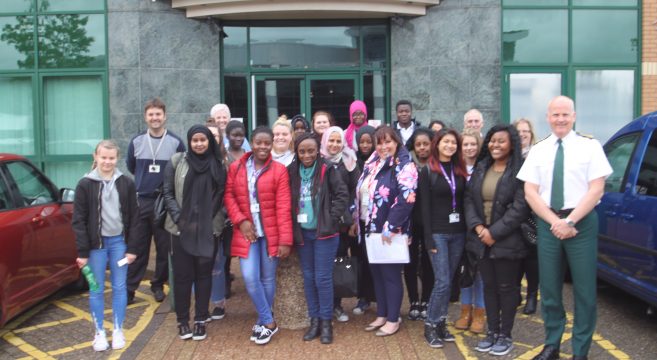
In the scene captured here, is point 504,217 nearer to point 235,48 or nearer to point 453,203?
point 453,203

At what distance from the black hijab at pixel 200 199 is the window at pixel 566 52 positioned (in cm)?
710

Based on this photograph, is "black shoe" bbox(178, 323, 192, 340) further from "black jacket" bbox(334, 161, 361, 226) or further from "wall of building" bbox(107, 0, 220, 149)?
"wall of building" bbox(107, 0, 220, 149)

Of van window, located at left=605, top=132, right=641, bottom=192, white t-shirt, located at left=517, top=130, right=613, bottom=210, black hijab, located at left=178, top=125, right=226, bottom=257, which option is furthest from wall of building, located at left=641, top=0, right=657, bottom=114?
black hijab, located at left=178, top=125, right=226, bottom=257

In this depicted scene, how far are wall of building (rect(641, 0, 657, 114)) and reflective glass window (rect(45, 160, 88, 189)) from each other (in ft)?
32.9

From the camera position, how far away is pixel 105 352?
200 inches

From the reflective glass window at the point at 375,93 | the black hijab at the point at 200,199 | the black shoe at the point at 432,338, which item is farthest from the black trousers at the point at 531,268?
the reflective glass window at the point at 375,93

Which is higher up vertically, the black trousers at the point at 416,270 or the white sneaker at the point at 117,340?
the black trousers at the point at 416,270

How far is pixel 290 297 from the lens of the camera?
216 inches

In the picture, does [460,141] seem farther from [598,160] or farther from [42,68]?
[42,68]

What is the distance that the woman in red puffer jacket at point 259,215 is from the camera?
5035mm

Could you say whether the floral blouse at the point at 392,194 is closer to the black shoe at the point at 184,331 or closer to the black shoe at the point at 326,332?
the black shoe at the point at 326,332

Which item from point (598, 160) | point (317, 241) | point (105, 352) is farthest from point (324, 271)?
point (598, 160)

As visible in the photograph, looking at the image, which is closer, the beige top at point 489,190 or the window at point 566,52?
the beige top at point 489,190

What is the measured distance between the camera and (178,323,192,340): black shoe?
5.25m
